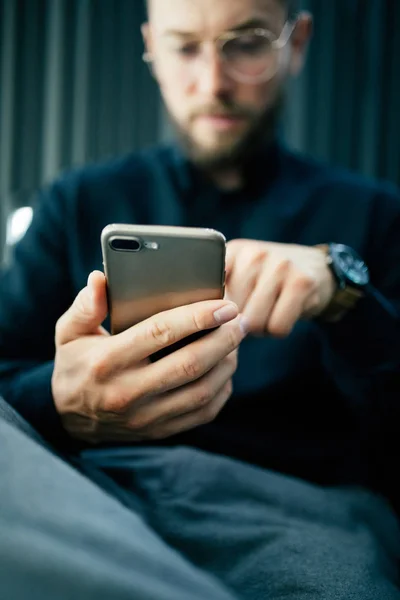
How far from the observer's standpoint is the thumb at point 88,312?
363 millimetres

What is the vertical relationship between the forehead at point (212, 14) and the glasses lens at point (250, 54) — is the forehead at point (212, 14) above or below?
above

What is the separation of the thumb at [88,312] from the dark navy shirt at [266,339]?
0.27 ft

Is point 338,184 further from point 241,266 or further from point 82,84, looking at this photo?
point 82,84

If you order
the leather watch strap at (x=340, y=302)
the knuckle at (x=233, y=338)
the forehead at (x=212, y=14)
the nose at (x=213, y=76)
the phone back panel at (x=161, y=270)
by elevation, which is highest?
the forehead at (x=212, y=14)

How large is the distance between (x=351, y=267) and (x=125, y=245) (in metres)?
0.27

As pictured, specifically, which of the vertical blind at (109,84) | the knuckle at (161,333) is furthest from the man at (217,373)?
the vertical blind at (109,84)

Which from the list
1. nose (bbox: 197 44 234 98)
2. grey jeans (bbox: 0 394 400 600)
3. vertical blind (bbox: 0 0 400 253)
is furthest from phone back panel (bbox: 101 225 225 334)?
vertical blind (bbox: 0 0 400 253)

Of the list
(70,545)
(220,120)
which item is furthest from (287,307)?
(220,120)

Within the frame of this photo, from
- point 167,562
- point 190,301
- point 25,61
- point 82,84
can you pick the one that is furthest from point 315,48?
point 167,562

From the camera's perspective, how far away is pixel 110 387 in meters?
0.38

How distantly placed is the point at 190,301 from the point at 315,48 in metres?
1.18

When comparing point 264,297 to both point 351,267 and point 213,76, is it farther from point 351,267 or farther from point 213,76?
point 213,76

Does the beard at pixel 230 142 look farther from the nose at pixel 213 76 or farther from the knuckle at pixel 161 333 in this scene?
the knuckle at pixel 161 333

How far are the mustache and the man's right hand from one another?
0.39 metres
